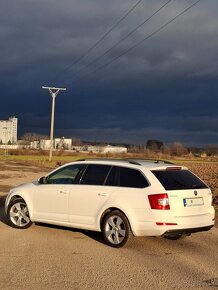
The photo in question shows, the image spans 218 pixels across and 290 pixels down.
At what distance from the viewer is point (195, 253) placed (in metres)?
8.80

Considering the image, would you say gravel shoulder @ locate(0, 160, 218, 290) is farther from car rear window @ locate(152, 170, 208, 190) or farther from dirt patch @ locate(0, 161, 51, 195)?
dirt patch @ locate(0, 161, 51, 195)

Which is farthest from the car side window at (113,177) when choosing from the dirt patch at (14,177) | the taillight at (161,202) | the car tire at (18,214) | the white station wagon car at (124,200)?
the dirt patch at (14,177)

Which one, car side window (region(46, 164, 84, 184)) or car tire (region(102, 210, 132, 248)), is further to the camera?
car side window (region(46, 164, 84, 184))

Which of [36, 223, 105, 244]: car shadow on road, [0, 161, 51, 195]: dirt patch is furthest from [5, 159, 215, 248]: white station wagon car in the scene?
[0, 161, 51, 195]: dirt patch

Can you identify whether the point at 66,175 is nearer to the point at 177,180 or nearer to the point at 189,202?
the point at 177,180

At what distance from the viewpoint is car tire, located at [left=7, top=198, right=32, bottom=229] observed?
11.1m

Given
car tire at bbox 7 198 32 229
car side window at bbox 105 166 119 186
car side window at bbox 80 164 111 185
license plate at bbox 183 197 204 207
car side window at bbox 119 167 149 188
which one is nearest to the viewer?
license plate at bbox 183 197 204 207

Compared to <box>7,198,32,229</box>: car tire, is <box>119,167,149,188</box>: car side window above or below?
above

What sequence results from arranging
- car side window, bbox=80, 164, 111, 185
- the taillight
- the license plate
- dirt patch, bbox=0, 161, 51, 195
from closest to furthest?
the taillight → the license plate → car side window, bbox=80, 164, 111, 185 → dirt patch, bbox=0, 161, 51, 195

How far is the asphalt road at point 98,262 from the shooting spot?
6.58 metres

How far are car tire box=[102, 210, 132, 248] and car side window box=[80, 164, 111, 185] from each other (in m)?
0.79

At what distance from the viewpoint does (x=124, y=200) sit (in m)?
9.21

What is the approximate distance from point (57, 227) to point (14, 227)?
37.2 inches

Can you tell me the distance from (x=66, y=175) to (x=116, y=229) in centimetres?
204
